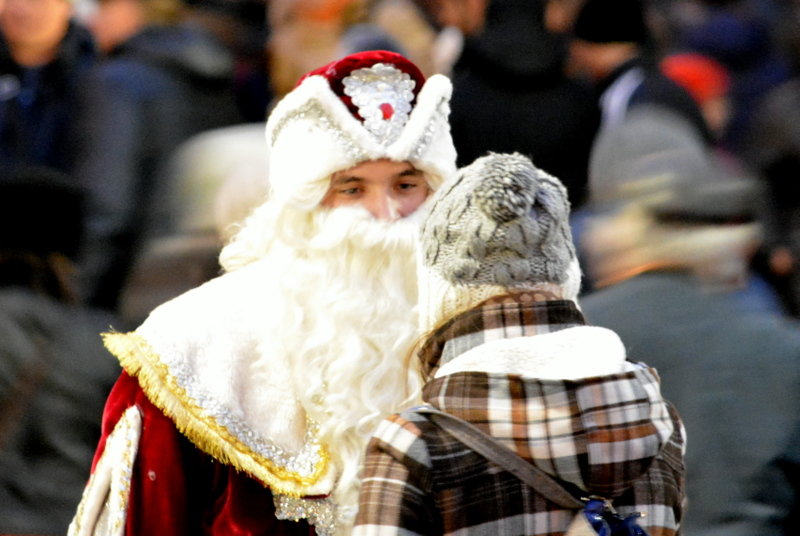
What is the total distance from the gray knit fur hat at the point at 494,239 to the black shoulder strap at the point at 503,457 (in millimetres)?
216

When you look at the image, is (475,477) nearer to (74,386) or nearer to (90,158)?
(74,386)

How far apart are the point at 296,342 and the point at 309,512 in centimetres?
38

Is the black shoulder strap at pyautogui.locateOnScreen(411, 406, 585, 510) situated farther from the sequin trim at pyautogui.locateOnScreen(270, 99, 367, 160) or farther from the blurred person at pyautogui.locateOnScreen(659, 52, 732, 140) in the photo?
the blurred person at pyautogui.locateOnScreen(659, 52, 732, 140)

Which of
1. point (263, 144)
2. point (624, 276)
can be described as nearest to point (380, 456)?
point (624, 276)

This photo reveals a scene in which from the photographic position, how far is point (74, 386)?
12.6 feet

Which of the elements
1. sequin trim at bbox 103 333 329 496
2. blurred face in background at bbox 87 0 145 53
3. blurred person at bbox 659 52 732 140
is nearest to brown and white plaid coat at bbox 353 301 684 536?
sequin trim at bbox 103 333 329 496

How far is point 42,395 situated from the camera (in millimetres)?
3824

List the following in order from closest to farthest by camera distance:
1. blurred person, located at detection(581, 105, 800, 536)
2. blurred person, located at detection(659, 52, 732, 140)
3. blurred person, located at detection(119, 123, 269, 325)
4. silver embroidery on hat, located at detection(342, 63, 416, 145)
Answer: silver embroidery on hat, located at detection(342, 63, 416, 145) → blurred person, located at detection(581, 105, 800, 536) → blurred person, located at detection(119, 123, 269, 325) → blurred person, located at detection(659, 52, 732, 140)

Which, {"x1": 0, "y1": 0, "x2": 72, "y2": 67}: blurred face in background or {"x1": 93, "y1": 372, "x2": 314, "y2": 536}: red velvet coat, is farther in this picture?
{"x1": 0, "y1": 0, "x2": 72, "y2": 67}: blurred face in background

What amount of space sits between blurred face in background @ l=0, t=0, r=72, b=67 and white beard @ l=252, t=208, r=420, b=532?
2914 mm

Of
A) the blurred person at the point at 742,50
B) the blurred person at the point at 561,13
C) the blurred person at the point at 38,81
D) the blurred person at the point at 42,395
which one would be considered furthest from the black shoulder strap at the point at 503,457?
the blurred person at the point at 561,13

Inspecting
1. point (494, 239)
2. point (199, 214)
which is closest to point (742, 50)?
point (199, 214)

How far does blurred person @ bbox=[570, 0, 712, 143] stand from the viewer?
635 centimetres

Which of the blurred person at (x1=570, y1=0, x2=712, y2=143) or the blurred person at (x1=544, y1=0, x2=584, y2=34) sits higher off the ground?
the blurred person at (x1=544, y1=0, x2=584, y2=34)
